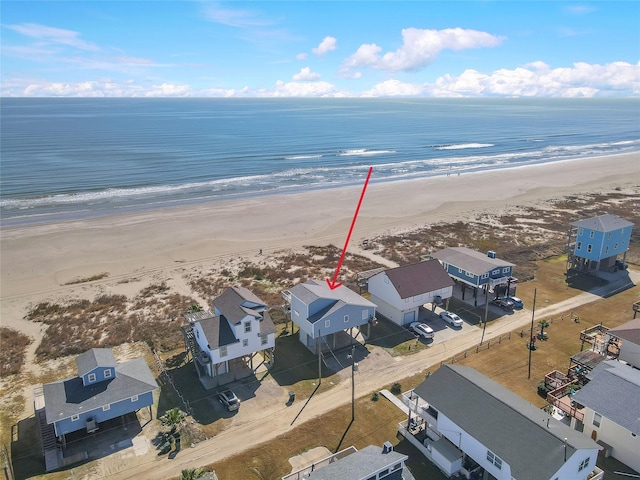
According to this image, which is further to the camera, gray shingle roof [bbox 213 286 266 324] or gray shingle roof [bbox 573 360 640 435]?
gray shingle roof [bbox 213 286 266 324]

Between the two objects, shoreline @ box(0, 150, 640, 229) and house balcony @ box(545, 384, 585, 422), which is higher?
shoreline @ box(0, 150, 640, 229)

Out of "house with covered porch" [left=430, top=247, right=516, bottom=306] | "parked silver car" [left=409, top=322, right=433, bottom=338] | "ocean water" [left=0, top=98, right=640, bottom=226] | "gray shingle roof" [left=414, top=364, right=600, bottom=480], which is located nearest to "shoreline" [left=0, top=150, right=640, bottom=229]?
"ocean water" [left=0, top=98, right=640, bottom=226]

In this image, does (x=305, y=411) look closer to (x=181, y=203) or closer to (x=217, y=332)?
(x=217, y=332)

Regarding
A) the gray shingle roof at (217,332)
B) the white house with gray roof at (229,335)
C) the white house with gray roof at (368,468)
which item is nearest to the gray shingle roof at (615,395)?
the white house with gray roof at (368,468)

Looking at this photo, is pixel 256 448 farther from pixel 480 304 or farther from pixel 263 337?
pixel 480 304

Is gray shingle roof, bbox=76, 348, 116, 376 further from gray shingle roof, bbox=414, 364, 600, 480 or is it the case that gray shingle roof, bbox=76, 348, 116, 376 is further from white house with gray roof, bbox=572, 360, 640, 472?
white house with gray roof, bbox=572, 360, 640, 472
